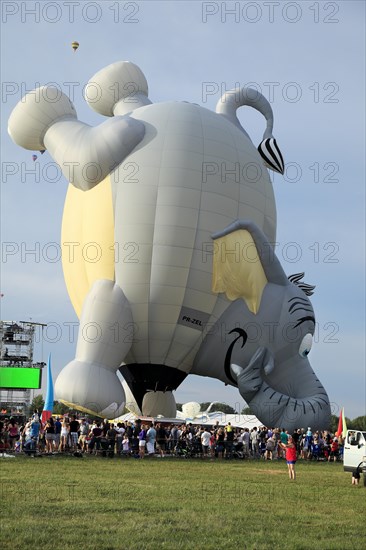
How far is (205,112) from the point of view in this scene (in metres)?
25.2

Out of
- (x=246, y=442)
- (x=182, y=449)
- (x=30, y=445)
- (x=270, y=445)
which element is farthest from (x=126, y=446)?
(x=270, y=445)

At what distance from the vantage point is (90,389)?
21250 mm

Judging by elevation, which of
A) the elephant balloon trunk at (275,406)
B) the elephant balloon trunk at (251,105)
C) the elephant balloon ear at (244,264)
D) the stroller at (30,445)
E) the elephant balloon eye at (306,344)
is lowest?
the stroller at (30,445)

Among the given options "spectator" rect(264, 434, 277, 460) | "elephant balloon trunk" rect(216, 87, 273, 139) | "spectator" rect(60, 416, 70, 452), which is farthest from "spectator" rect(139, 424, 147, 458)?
"elephant balloon trunk" rect(216, 87, 273, 139)

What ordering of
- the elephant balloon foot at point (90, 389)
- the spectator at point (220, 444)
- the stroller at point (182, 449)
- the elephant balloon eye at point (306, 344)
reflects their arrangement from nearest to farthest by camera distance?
the elephant balloon foot at point (90, 389) < the stroller at point (182, 449) < the spectator at point (220, 444) < the elephant balloon eye at point (306, 344)

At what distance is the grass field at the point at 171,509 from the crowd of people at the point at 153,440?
3936mm

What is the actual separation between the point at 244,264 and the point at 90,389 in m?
6.07

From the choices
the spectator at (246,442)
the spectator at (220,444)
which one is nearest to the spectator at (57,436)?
the spectator at (220,444)

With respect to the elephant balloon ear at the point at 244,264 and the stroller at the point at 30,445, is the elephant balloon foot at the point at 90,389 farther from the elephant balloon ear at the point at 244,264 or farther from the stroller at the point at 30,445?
the elephant balloon ear at the point at 244,264

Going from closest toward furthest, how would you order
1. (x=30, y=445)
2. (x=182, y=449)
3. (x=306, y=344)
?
(x=30, y=445) < (x=182, y=449) < (x=306, y=344)

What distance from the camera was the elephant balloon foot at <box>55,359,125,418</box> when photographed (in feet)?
69.6

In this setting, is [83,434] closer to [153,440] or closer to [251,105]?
[153,440]

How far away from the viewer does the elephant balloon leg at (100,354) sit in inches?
838

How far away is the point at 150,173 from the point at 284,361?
6.92 metres
